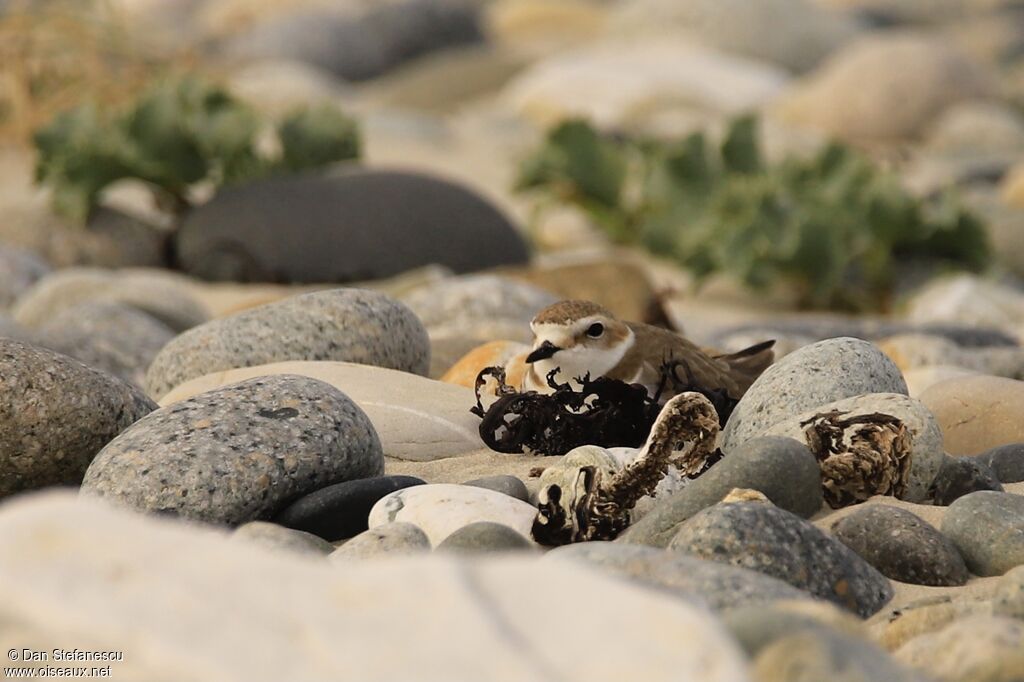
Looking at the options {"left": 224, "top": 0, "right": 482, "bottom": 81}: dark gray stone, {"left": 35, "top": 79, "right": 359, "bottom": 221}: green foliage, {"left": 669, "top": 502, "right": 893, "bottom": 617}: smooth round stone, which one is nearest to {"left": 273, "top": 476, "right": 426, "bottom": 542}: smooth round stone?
{"left": 669, "top": 502, "right": 893, "bottom": 617}: smooth round stone

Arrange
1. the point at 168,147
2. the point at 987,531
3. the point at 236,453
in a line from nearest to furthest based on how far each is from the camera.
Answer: the point at 987,531, the point at 236,453, the point at 168,147

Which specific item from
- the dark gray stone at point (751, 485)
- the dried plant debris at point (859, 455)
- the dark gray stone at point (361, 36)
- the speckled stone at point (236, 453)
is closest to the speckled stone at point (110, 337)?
the speckled stone at point (236, 453)

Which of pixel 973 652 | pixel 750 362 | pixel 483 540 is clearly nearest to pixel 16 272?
pixel 750 362

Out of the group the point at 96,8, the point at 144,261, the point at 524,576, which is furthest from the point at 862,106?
the point at 524,576

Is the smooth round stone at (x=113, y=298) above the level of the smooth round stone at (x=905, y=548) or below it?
below

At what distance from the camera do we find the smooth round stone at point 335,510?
340 centimetres

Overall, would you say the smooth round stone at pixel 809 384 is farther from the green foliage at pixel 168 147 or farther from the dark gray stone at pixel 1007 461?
the green foliage at pixel 168 147

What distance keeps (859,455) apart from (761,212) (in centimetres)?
601

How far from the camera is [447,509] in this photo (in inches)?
130

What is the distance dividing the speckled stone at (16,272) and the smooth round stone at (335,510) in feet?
16.7

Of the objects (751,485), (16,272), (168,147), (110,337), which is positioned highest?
(751,485)

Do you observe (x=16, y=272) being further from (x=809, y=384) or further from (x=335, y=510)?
(x=809, y=384)

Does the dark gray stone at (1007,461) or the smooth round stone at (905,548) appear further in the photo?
the dark gray stone at (1007,461)

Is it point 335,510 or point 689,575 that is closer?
point 689,575
